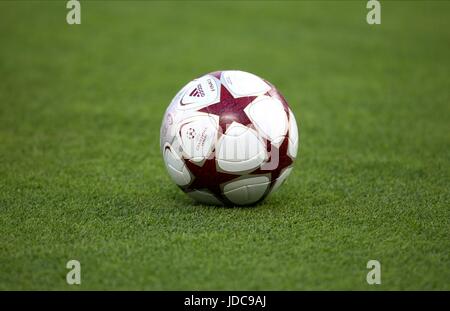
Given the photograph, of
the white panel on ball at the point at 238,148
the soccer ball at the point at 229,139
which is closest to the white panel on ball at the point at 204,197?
the soccer ball at the point at 229,139

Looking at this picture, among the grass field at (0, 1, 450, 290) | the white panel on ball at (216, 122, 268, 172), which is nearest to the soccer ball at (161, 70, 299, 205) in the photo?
the white panel on ball at (216, 122, 268, 172)

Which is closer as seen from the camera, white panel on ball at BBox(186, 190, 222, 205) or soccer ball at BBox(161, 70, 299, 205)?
soccer ball at BBox(161, 70, 299, 205)

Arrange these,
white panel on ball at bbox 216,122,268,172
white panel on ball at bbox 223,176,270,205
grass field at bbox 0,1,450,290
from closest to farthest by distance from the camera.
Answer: grass field at bbox 0,1,450,290 → white panel on ball at bbox 216,122,268,172 → white panel on ball at bbox 223,176,270,205

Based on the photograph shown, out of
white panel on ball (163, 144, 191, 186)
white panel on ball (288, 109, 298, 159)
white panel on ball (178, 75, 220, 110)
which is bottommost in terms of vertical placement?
white panel on ball (163, 144, 191, 186)

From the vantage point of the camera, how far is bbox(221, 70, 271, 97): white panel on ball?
184 inches

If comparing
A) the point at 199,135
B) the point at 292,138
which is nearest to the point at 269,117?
the point at 292,138

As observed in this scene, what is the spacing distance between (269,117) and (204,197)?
0.71 m

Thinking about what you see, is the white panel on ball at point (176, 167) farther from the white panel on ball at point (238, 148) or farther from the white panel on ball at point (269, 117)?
the white panel on ball at point (269, 117)

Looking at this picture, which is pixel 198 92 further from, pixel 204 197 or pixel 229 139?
pixel 204 197

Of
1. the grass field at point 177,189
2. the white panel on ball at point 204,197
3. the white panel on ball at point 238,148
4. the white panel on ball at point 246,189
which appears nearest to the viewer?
the grass field at point 177,189

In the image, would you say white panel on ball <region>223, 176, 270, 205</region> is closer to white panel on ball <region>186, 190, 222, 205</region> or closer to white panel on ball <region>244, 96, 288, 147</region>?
white panel on ball <region>186, 190, 222, 205</region>

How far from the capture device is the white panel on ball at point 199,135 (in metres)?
4.57

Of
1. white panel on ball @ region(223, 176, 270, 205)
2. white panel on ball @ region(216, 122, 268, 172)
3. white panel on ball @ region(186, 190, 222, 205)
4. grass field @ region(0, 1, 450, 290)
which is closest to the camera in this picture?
grass field @ region(0, 1, 450, 290)
